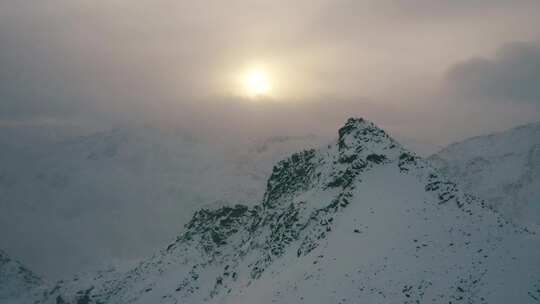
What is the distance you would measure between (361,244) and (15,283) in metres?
150

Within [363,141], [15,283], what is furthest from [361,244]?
[15,283]

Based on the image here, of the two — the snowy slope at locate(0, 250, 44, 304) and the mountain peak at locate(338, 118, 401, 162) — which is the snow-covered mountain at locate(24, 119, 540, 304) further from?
the snowy slope at locate(0, 250, 44, 304)

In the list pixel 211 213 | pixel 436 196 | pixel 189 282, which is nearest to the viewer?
pixel 436 196

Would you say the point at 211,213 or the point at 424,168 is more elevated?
the point at 424,168

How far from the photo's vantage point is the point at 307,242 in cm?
7300

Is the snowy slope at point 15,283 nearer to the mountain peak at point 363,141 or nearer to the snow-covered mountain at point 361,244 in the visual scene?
the snow-covered mountain at point 361,244

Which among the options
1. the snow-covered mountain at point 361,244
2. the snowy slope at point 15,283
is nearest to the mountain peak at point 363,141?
the snow-covered mountain at point 361,244

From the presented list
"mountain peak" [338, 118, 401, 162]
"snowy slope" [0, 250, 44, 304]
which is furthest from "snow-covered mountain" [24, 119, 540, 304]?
"snowy slope" [0, 250, 44, 304]

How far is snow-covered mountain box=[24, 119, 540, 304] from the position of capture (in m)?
54.5

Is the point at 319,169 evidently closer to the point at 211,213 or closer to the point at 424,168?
the point at 424,168

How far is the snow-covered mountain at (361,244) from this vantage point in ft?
179

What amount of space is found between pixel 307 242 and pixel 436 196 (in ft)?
57.4

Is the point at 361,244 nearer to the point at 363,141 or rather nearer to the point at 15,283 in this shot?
the point at 363,141

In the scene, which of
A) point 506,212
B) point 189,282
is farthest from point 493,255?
point 506,212
